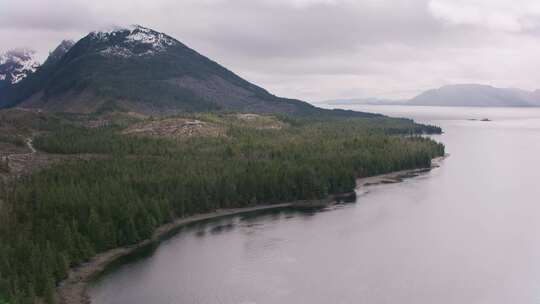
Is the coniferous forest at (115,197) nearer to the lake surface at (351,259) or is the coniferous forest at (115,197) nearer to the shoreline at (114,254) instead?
the shoreline at (114,254)

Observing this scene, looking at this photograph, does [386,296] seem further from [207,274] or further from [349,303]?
[207,274]

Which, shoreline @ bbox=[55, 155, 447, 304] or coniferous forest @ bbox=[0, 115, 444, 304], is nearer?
shoreline @ bbox=[55, 155, 447, 304]

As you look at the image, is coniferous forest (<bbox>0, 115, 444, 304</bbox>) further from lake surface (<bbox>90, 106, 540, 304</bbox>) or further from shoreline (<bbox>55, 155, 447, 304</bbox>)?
lake surface (<bbox>90, 106, 540, 304</bbox>)

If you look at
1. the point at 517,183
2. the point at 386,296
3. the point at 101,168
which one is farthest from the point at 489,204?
the point at 101,168

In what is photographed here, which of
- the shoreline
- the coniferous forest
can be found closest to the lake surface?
the shoreline

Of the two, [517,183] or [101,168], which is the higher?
[101,168]

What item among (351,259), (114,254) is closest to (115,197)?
(114,254)

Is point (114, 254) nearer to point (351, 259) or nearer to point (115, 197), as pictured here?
point (115, 197)

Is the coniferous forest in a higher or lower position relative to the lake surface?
higher

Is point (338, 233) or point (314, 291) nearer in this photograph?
point (314, 291)
